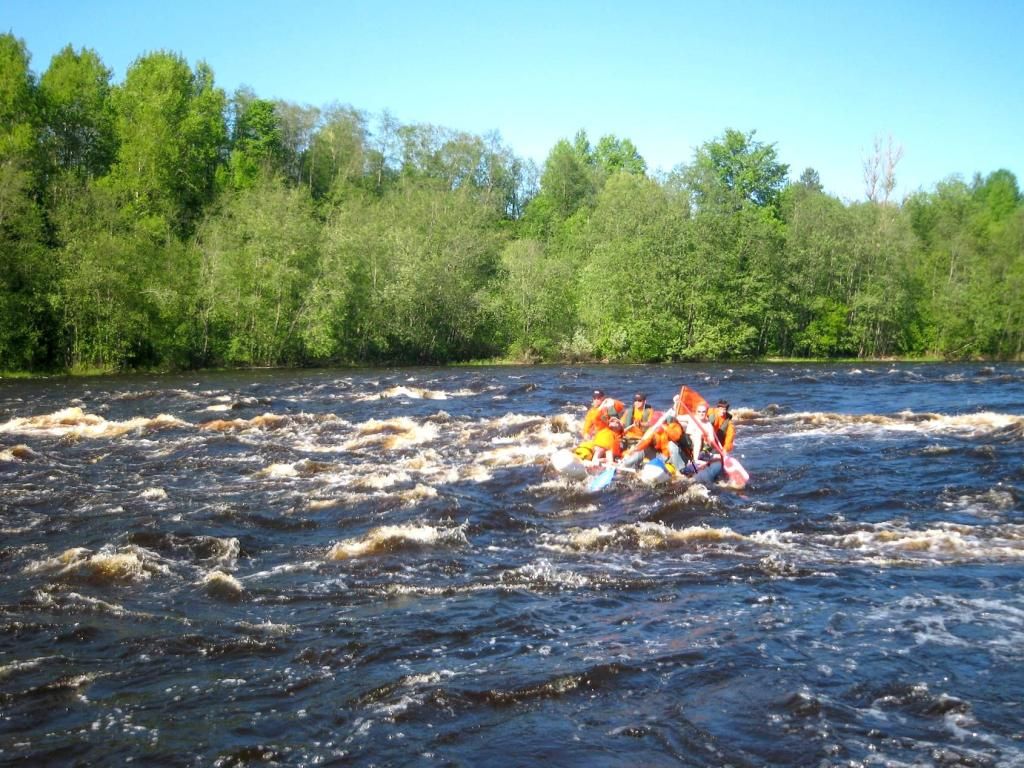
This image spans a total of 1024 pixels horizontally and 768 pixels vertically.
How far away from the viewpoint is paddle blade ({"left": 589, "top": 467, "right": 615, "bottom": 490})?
54.2 feet

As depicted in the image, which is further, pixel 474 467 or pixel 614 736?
pixel 474 467

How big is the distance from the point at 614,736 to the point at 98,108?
59.6 metres

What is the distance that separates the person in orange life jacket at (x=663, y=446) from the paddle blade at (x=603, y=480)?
0.76 m

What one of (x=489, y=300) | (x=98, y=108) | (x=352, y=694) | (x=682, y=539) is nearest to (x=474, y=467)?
(x=682, y=539)

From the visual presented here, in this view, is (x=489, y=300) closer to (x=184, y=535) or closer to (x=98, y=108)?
(x=98, y=108)

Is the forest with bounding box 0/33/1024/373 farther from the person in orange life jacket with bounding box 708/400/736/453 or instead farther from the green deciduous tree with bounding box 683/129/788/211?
the person in orange life jacket with bounding box 708/400/736/453

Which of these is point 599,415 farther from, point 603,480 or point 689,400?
point 689,400

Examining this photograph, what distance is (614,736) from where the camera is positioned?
24.4 ft

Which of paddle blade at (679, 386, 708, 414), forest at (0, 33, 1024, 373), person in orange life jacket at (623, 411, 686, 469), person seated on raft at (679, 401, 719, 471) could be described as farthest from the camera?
forest at (0, 33, 1024, 373)

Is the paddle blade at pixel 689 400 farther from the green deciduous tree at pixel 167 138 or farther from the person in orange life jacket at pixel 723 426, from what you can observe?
the green deciduous tree at pixel 167 138

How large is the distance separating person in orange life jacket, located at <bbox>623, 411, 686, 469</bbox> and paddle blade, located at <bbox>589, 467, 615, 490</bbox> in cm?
76

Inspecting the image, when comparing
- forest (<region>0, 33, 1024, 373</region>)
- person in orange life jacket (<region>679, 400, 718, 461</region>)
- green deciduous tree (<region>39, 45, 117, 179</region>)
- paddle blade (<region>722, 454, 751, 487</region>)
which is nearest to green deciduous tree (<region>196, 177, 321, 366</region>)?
forest (<region>0, 33, 1024, 373</region>)

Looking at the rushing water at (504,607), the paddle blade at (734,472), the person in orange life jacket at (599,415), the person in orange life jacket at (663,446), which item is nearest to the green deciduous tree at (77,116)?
the rushing water at (504,607)

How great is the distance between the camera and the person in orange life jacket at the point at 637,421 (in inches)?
726
